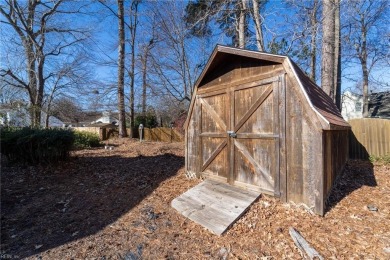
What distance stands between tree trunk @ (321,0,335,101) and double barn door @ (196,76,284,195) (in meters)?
6.66

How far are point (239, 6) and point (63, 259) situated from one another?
40.9 feet

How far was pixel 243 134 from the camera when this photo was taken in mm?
4641

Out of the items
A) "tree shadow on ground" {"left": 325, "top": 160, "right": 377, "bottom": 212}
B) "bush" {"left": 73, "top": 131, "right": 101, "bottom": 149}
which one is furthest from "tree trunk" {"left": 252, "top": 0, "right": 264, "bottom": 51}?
"bush" {"left": 73, "top": 131, "right": 101, "bottom": 149}

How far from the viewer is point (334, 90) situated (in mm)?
9555

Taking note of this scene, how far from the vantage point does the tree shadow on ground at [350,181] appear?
428 centimetres

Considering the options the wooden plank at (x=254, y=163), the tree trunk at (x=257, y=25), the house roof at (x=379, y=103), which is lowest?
the wooden plank at (x=254, y=163)

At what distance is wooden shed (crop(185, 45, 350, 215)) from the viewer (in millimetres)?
3588

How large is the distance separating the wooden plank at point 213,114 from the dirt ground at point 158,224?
1.69m

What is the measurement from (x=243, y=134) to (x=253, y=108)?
0.61 m

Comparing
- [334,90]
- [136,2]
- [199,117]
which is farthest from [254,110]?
[136,2]

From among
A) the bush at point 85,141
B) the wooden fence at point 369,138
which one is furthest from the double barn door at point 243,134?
the bush at point 85,141

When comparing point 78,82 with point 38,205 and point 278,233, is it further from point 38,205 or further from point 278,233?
point 278,233

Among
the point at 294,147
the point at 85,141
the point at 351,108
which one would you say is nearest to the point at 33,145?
the point at 85,141

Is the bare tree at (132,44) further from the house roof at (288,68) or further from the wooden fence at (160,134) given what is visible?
the house roof at (288,68)
